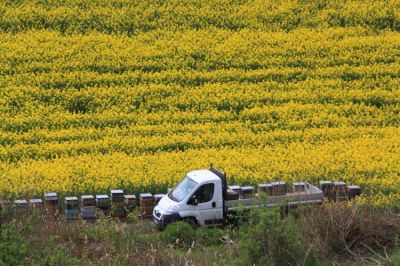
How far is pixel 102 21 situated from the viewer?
126 ft

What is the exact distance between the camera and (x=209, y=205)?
22375 mm

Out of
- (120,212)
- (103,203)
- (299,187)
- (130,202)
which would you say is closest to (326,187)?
(299,187)

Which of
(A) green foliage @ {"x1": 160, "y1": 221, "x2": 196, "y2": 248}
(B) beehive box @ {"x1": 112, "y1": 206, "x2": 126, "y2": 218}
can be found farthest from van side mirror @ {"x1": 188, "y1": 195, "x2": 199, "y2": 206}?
(B) beehive box @ {"x1": 112, "y1": 206, "x2": 126, "y2": 218}

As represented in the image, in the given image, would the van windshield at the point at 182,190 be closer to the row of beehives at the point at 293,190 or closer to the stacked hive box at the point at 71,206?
the row of beehives at the point at 293,190

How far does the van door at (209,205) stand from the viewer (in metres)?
22.4

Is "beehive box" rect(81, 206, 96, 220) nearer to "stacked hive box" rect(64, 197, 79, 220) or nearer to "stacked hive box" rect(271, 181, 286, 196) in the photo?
"stacked hive box" rect(64, 197, 79, 220)

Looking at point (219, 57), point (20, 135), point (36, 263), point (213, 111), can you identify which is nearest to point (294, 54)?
point (219, 57)

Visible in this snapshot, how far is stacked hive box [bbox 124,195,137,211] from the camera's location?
23.3m

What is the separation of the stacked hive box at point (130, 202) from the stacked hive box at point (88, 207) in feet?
2.68

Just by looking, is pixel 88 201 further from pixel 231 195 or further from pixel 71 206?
pixel 231 195

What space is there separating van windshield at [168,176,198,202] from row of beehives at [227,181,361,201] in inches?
36.6

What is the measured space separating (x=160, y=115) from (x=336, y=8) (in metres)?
12.9

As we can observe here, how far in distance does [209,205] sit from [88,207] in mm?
2992

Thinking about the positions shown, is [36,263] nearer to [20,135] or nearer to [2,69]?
[20,135]
